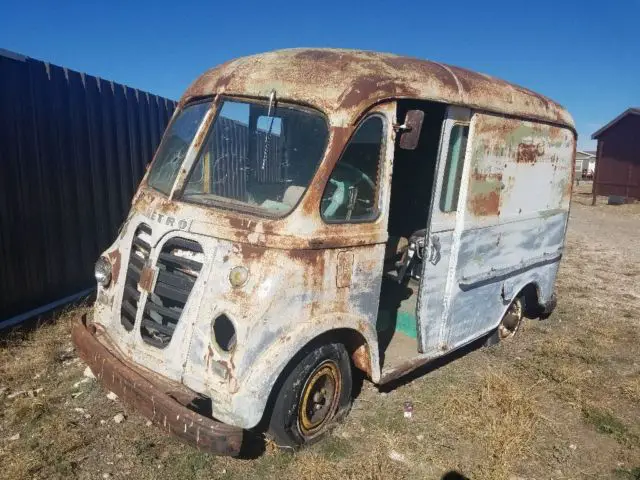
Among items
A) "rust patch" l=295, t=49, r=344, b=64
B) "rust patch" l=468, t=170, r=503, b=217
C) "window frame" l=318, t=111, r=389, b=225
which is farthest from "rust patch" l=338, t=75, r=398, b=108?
"rust patch" l=468, t=170, r=503, b=217

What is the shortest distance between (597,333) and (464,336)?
7.97 feet

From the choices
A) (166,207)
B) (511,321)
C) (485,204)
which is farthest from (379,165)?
(511,321)

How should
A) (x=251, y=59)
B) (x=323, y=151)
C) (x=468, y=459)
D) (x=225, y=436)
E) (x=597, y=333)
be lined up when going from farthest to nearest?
(x=597, y=333)
(x=251, y=59)
(x=468, y=459)
(x=323, y=151)
(x=225, y=436)

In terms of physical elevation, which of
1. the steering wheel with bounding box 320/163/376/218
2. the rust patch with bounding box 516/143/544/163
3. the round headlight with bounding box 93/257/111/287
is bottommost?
the round headlight with bounding box 93/257/111/287

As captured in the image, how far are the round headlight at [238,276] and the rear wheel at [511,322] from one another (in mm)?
3422

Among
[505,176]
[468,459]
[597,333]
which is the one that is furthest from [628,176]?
[468,459]

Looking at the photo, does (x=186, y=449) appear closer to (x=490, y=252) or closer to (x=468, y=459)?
(x=468, y=459)

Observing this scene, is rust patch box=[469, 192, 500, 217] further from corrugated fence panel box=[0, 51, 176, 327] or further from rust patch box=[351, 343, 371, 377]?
corrugated fence panel box=[0, 51, 176, 327]

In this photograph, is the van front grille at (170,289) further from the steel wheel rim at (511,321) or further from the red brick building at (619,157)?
the red brick building at (619,157)

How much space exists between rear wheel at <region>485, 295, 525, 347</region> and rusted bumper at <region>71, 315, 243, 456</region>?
3.57 m

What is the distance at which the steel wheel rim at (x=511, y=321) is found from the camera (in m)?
5.52

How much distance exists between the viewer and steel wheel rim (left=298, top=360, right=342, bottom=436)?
3289mm

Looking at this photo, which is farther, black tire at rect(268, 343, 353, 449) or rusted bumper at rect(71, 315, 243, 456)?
black tire at rect(268, 343, 353, 449)

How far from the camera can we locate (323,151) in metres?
3.18
